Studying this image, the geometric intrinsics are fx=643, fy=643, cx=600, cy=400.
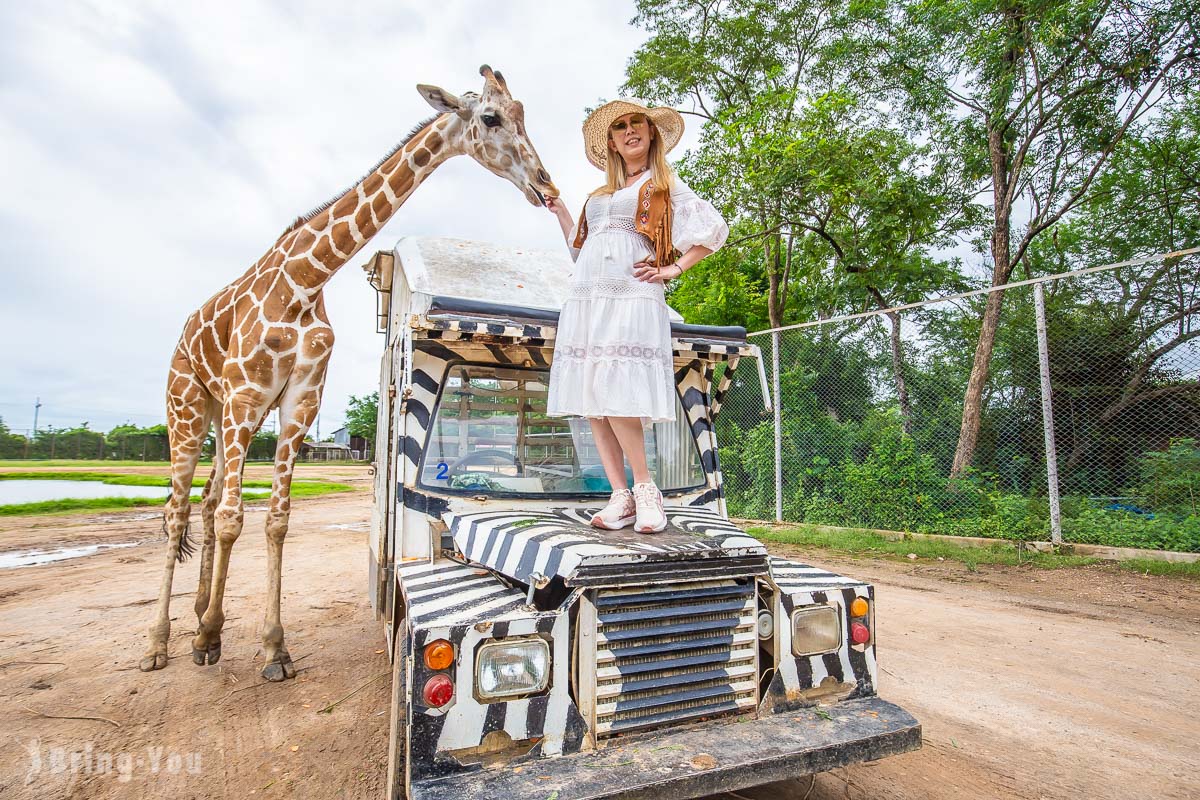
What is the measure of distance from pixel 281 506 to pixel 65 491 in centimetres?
1772

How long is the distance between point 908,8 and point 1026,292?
5.56m

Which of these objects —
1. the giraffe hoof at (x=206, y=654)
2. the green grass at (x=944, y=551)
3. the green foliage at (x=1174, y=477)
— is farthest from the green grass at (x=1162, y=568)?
the giraffe hoof at (x=206, y=654)

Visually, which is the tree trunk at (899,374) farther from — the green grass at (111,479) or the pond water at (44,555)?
the green grass at (111,479)

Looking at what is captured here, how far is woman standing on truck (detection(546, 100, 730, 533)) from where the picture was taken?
2.79 meters

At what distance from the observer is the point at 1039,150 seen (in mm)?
9727

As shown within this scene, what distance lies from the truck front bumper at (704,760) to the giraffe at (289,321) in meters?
2.72

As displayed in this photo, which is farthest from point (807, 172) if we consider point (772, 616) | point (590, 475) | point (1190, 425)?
point (772, 616)

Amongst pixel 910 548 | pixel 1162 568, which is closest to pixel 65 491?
pixel 910 548

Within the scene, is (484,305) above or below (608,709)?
above

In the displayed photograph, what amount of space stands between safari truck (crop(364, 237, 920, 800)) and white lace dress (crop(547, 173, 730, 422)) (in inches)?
15.1

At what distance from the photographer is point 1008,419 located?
782 centimetres

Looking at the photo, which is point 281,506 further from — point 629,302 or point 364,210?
point 629,302

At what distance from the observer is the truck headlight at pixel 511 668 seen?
205 cm

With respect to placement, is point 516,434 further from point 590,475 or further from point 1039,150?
point 1039,150
